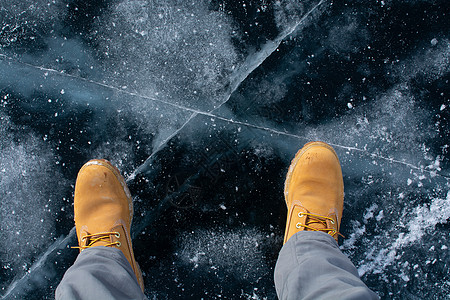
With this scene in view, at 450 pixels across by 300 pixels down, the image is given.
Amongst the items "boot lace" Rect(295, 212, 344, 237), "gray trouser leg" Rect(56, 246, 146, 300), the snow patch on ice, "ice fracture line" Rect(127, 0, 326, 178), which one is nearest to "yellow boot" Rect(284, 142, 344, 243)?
"boot lace" Rect(295, 212, 344, 237)

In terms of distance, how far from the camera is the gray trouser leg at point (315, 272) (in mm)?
1220

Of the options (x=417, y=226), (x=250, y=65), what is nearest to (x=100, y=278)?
(x=250, y=65)

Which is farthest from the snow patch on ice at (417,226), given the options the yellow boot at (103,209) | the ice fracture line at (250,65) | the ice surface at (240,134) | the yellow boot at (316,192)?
the yellow boot at (103,209)

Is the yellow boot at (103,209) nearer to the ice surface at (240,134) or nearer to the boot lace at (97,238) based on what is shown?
the boot lace at (97,238)

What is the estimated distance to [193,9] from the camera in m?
1.84

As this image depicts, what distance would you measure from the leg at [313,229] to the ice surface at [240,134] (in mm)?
138

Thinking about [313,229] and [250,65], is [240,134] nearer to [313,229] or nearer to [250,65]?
[250,65]

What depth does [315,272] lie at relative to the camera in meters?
1.36

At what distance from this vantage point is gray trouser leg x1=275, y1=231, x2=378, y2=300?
122 centimetres

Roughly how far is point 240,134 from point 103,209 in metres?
0.97

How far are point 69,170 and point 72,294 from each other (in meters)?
0.86

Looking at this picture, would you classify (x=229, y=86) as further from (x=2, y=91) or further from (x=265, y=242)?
(x=2, y=91)

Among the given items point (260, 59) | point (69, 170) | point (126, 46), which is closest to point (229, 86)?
point (260, 59)

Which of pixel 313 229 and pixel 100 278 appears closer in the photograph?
pixel 100 278
